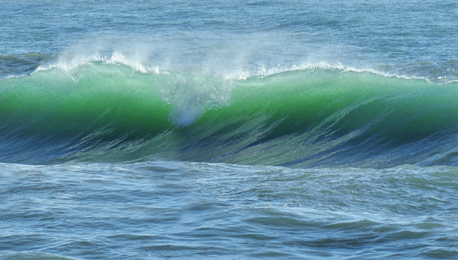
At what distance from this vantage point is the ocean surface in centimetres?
580

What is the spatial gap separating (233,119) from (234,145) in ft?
3.75

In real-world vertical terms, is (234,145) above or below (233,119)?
below

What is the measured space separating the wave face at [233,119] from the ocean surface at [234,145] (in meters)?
0.04

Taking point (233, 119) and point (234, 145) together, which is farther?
point (233, 119)

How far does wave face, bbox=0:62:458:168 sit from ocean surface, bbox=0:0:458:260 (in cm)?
4

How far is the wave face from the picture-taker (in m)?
10.7

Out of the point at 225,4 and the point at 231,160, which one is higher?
the point at 225,4

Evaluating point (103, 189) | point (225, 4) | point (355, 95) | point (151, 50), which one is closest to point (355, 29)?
point (151, 50)

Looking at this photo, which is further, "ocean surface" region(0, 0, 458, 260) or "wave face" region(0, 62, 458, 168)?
"wave face" region(0, 62, 458, 168)

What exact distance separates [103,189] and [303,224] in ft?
8.05

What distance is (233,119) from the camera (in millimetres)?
12297

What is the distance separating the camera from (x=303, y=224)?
609cm

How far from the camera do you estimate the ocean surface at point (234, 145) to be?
580 cm

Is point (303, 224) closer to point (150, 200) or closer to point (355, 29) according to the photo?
point (150, 200)
